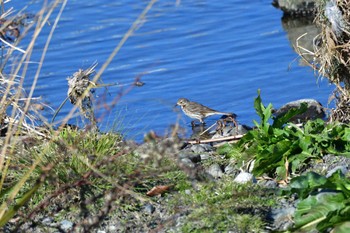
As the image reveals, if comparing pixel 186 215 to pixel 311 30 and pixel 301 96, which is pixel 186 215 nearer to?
pixel 301 96

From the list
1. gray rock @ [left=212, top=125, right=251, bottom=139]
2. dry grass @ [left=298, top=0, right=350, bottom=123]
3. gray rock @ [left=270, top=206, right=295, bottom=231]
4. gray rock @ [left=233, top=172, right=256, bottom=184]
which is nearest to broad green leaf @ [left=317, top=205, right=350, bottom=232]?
gray rock @ [left=270, top=206, right=295, bottom=231]

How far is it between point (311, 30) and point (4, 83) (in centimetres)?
809

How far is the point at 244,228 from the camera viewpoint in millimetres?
5438

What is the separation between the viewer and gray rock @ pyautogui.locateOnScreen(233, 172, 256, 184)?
6175 mm

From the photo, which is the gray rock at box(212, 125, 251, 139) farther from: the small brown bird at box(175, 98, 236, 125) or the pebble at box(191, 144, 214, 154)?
the small brown bird at box(175, 98, 236, 125)

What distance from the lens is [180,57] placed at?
1302 cm

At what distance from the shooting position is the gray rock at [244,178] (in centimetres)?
618

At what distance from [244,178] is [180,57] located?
6923 millimetres

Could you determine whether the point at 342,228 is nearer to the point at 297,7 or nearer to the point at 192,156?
the point at 192,156

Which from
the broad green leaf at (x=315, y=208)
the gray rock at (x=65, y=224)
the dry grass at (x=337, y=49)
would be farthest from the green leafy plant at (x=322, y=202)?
the dry grass at (x=337, y=49)

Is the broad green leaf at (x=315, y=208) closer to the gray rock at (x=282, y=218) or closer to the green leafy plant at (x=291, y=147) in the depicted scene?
the gray rock at (x=282, y=218)

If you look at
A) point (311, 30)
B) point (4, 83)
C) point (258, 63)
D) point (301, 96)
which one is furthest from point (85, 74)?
point (311, 30)

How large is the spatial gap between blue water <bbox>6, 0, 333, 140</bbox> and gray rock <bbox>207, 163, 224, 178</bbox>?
3.03 metres

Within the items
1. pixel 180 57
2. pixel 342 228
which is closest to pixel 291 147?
pixel 342 228
